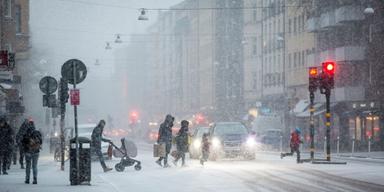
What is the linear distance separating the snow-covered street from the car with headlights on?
269 inches

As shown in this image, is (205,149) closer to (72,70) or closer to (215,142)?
(215,142)

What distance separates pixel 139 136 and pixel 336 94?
197ft

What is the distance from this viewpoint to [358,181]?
26531 millimetres

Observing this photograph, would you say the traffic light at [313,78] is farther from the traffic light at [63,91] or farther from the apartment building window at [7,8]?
the apartment building window at [7,8]

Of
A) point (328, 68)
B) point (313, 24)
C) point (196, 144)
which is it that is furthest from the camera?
point (313, 24)

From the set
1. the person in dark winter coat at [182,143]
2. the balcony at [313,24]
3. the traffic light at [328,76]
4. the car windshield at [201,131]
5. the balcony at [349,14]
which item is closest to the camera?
the person in dark winter coat at [182,143]

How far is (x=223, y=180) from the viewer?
27.2 metres

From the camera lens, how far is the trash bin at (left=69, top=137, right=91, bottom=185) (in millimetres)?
26000

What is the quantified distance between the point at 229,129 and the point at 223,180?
16222mm

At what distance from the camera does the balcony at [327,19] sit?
242 ft

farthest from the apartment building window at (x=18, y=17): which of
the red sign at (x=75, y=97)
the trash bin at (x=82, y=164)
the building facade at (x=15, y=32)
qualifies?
the trash bin at (x=82, y=164)

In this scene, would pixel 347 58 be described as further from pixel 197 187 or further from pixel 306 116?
pixel 197 187

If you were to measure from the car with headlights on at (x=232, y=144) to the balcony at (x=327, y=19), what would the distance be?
32.1 meters

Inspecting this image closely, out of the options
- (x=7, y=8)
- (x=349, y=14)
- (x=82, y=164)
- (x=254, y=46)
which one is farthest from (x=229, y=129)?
(x=254, y=46)
